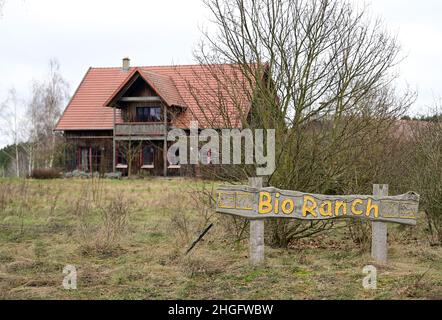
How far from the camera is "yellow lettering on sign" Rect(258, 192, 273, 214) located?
25.8ft

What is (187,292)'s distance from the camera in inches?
→ 263

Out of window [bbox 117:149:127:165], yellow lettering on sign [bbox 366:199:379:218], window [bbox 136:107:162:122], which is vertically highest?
window [bbox 136:107:162:122]

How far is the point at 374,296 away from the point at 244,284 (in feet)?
5.11

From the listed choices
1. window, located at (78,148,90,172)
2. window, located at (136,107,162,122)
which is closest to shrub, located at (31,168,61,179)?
window, located at (78,148,90,172)

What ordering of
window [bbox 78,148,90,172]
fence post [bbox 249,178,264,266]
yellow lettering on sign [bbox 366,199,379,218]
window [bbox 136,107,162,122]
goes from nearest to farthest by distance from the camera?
fence post [bbox 249,178,264,266], yellow lettering on sign [bbox 366,199,379,218], window [bbox 136,107,162,122], window [bbox 78,148,90,172]

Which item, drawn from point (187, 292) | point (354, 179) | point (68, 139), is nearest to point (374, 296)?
point (187, 292)

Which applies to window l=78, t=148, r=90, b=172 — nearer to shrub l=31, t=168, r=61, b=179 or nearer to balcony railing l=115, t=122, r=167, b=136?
balcony railing l=115, t=122, r=167, b=136

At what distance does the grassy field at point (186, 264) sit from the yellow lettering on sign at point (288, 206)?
758mm

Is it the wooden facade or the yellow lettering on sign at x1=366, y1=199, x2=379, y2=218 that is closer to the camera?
the yellow lettering on sign at x1=366, y1=199, x2=379, y2=218

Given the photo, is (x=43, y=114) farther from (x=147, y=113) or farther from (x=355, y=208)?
(x=355, y=208)

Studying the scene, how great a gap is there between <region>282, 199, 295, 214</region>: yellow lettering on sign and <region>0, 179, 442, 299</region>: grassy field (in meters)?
0.76

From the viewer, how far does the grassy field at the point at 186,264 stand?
6641 mm

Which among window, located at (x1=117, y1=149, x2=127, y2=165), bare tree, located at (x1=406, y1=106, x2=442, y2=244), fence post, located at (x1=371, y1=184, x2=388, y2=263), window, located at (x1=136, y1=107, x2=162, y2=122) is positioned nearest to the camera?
fence post, located at (x1=371, y1=184, x2=388, y2=263)
